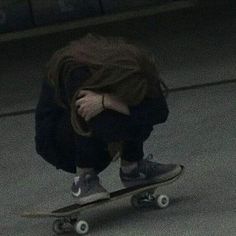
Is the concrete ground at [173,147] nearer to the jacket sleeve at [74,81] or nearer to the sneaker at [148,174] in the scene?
the sneaker at [148,174]

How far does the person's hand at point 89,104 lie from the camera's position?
15.5ft

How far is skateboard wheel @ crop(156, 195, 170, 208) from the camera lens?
511 centimetres

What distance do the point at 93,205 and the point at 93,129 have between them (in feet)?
1.39

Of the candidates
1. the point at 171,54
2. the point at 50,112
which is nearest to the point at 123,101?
the point at 50,112

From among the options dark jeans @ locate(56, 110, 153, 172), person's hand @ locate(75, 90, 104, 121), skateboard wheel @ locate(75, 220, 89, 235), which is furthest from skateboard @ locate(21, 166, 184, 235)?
person's hand @ locate(75, 90, 104, 121)

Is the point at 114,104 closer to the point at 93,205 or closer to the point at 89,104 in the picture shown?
the point at 89,104

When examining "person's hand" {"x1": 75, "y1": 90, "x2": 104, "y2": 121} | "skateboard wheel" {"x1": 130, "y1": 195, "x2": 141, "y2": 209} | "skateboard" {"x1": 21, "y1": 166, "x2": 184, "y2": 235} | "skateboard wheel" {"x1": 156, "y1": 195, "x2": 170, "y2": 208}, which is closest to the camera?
"person's hand" {"x1": 75, "y1": 90, "x2": 104, "y2": 121}

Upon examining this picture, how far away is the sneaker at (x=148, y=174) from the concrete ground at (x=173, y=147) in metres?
0.17

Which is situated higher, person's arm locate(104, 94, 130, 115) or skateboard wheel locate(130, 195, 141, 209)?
person's arm locate(104, 94, 130, 115)

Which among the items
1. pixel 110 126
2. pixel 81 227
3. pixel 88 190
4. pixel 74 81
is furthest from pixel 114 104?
pixel 81 227

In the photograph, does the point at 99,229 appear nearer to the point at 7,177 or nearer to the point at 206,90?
the point at 7,177

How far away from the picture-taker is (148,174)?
202 inches

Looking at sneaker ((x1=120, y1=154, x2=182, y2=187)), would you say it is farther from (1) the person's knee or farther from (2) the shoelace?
(1) the person's knee

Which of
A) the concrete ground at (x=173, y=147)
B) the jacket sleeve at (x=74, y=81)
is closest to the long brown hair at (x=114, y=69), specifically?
the jacket sleeve at (x=74, y=81)
